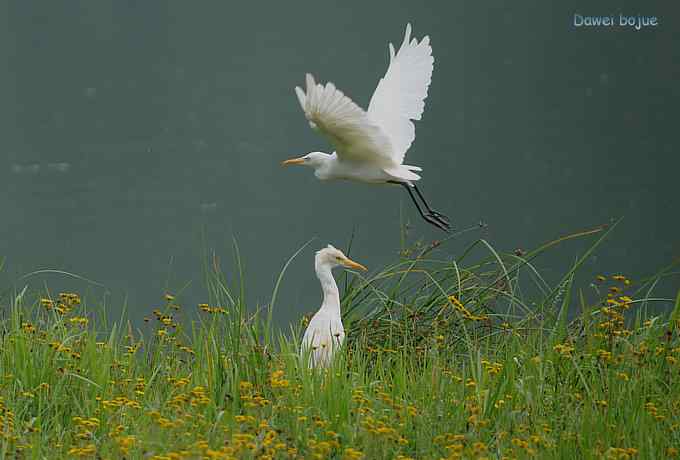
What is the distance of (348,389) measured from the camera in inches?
130

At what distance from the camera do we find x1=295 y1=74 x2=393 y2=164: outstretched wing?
12.8ft

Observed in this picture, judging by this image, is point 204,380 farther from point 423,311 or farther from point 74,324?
point 423,311

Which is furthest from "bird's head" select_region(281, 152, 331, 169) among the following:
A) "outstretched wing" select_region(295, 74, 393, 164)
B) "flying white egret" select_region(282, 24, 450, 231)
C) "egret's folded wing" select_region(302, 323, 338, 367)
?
"egret's folded wing" select_region(302, 323, 338, 367)

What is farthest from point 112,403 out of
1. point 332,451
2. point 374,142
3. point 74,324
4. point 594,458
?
point 374,142

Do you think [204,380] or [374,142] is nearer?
[204,380]

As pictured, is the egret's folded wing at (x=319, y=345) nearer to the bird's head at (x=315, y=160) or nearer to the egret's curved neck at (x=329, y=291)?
the egret's curved neck at (x=329, y=291)

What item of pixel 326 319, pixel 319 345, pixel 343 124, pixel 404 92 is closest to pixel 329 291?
pixel 326 319

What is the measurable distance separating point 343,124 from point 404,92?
0.85m

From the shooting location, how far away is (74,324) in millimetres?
4199

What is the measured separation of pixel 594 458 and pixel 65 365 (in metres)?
1.81

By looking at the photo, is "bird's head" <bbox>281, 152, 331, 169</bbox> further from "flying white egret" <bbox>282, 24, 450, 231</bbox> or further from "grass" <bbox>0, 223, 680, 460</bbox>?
"grass" <bbox>0, 223, 680, 460</bbox>

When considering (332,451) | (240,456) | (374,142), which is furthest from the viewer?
(374,142)

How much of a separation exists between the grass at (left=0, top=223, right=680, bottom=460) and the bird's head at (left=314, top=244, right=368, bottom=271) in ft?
0.57

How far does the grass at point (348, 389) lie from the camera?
301 cm
